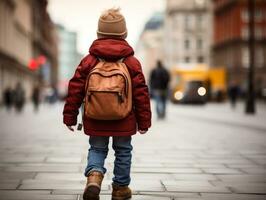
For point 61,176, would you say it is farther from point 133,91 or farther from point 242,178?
point 133,91

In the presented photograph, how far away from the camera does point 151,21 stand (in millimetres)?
156125

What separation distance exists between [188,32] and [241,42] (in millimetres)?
29783

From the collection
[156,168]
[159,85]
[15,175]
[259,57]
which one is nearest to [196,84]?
[159,85]

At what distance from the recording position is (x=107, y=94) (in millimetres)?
4770

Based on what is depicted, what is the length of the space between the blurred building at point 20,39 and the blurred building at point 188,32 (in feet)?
79.8

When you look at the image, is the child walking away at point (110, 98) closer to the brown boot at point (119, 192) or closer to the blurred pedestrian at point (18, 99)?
the brown boot at point (119, 192)

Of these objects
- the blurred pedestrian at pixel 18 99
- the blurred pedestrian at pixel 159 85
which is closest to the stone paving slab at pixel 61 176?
the blurred pedestrian at pixel 159 85

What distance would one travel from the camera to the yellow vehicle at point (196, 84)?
47.3 m

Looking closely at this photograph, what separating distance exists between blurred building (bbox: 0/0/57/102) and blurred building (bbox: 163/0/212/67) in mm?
24317

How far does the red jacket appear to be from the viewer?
497 cm

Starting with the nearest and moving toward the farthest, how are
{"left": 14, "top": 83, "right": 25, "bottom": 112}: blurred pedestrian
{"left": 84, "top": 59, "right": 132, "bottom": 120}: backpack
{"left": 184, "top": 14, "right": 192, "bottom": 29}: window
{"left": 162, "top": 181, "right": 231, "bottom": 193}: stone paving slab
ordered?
{"left": 84, "top": 59, "right": 132, "bottom": 120}: backpack, {"left": 162, "top": 181, "right": 231, "bottom": 193}: stone paving slab, {"left": 14, "top": 83, "right": 25, "bottom": 112}: blurred pedestrian, {"left": 184, "top": 14, "right": 192, "bottom": 29}: window

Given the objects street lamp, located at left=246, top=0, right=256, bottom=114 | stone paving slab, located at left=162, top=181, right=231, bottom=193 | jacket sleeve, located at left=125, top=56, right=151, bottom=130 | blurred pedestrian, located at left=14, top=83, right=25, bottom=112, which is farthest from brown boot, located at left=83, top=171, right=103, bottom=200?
blurred pedestrian, located at left=14, top=83, right=25, bottom=112

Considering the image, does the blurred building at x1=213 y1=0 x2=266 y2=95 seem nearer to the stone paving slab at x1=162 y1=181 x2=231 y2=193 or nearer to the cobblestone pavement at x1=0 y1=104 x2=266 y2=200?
the cobblestone pavement at x1=0 y1=104 x2=266 y2=200

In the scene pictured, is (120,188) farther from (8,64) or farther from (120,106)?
(8,64)
